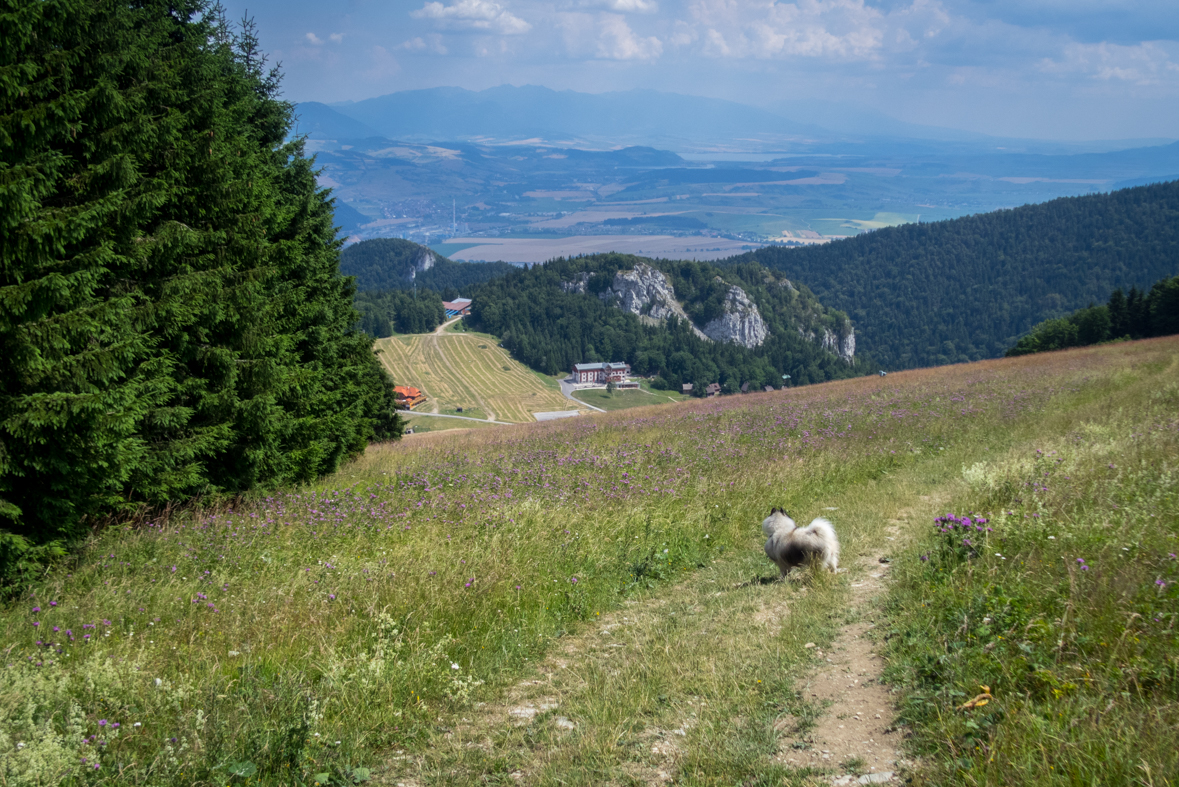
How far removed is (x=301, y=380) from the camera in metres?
11.1

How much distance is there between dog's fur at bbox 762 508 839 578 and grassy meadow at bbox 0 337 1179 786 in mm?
234

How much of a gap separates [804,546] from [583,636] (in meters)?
2.43

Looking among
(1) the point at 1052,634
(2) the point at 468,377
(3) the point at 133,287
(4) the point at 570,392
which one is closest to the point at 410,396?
(2) the point at 468,377

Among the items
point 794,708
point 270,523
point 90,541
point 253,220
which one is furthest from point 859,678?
point 253,220

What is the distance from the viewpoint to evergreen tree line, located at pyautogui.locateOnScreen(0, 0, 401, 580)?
5.77 meters

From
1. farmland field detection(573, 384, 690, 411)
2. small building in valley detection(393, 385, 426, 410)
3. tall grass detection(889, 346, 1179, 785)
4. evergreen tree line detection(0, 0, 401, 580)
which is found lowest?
farmland field detection(573, 384, 690, 411)

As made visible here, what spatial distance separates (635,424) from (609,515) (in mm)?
9829

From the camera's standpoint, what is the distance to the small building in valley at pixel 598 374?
179m

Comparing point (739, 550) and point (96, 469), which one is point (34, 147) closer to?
point (96, 469)

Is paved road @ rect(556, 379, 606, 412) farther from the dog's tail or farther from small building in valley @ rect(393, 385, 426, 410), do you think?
the dog's tail

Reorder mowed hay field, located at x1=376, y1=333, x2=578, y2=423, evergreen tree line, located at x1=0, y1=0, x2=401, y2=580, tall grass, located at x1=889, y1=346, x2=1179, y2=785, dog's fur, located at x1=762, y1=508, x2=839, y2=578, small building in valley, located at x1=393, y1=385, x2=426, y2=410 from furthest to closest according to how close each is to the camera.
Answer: mowed hay field, located at x1=376, y1=333, x2=578, y2=423
small building in valley, located at x1=393, y1=385, x2=426, y2=410
dog's fur, located at x1=762, y1=508, x2=839, y2=578
evergreen tree line, located at x1=0, y1=0, x2=401, y2=580
tall grass, located at x1=889, y1=346, x2=1179, y2=785

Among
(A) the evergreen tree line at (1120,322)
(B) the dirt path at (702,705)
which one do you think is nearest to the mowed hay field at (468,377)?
(A) the evergreen tree line at (1120,322)

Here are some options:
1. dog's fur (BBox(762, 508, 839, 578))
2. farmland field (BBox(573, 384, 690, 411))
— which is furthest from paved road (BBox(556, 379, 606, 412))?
dog's fur (BBox(762, 508, 839, 578))

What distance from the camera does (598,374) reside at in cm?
18012
